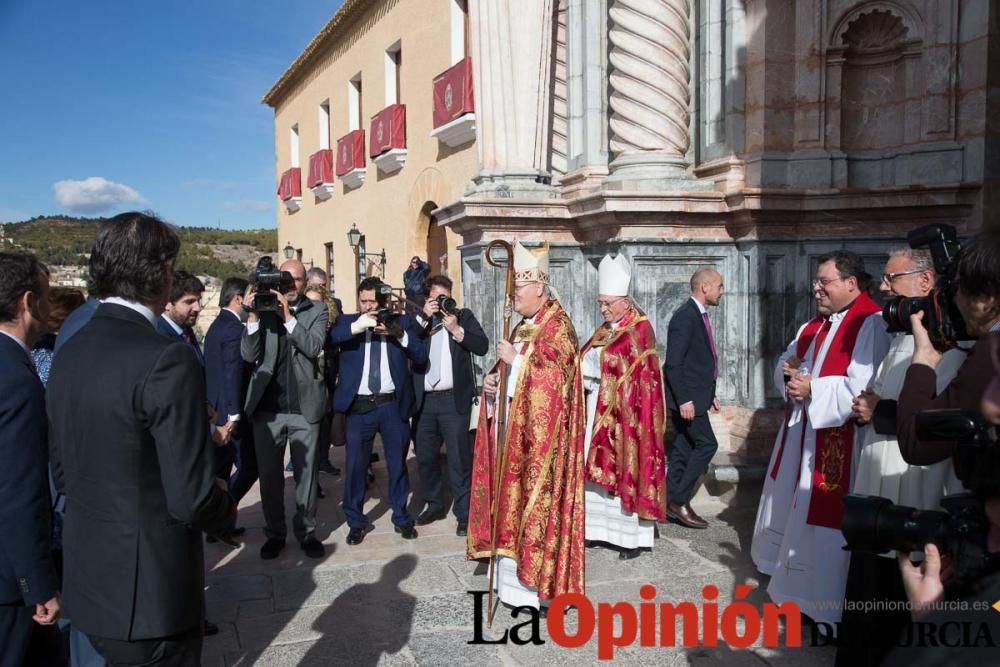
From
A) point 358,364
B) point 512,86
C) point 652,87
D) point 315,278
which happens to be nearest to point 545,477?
point 358,364

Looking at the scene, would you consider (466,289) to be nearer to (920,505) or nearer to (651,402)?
(651,402)

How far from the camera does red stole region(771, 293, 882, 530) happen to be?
367 cm

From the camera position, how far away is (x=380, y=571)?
4.54 meters

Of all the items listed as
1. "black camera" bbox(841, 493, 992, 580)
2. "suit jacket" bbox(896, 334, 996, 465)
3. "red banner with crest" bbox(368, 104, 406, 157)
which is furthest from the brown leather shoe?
"red banner with crest" bbox(368, 104, 406, 157)

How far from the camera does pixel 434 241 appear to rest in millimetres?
15273

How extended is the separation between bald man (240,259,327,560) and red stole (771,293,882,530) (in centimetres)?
289

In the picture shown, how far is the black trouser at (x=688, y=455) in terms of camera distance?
5.32 metres

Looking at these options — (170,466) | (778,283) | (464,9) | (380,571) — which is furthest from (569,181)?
(464,9)

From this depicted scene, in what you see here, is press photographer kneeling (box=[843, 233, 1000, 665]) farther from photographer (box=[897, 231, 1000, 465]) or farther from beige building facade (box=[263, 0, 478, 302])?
beige building facade (box=[263, 0, 478, 302])

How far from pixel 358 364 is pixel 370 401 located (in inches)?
10.0

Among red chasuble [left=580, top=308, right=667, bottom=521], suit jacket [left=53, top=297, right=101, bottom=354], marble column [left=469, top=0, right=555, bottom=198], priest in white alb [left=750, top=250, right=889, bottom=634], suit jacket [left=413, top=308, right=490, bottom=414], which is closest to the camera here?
suit jacket [left=53, top=297, right=101, bottom=354]

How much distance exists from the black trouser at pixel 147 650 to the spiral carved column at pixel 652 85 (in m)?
4.89

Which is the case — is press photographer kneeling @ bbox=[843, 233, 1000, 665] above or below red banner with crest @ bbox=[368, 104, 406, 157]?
below

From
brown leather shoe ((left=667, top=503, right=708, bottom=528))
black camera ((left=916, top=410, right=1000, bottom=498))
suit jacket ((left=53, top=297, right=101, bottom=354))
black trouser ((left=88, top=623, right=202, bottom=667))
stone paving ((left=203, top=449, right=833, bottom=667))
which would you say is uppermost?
suit jacket ((left=53, top=297, right=101, bottom=354))
